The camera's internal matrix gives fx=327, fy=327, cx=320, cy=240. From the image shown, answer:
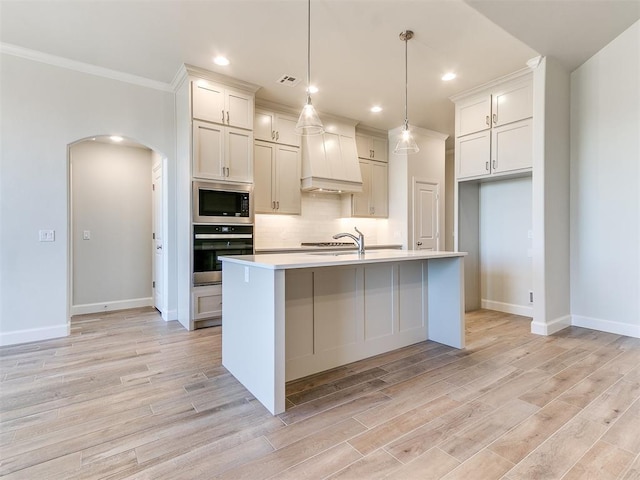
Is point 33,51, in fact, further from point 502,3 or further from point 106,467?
point 502,3

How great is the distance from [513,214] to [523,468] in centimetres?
364

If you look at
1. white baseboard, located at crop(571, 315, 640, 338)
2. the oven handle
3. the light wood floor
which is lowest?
the light wood floor

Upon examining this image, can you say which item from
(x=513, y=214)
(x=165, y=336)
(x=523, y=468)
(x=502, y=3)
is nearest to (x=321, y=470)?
(x=523, y=468)

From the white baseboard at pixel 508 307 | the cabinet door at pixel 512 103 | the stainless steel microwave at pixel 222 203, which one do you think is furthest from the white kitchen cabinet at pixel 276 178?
the white baseboard at pixel 508 307

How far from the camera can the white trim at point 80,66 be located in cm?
321

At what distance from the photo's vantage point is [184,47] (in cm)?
321

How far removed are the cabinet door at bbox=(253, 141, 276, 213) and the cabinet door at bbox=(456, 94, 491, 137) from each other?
256 cm

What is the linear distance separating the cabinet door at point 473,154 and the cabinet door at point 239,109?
9.02 feet

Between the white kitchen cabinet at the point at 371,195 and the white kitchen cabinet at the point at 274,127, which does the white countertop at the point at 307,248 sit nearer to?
the white kitchen cabinet at the point at 371,195

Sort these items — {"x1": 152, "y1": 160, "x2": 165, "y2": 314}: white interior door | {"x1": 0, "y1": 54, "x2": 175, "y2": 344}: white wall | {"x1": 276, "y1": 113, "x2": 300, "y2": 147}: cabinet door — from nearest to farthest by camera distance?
{"x1": 0, "y1": 54, "x2": 175, "y2": 344}: white wall < {"x1": 152, "y1": 160, "x2": 165, "y2": 314}: white interior door < {"x1": 276, "y1": 113, "x2": 300, "y2": 147}: cabinet door

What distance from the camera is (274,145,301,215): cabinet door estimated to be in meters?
4.64

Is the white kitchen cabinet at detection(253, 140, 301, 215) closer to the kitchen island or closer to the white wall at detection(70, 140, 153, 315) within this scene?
the white wall at detection(70, 140, 153, 315)

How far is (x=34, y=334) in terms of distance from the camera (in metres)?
3.32

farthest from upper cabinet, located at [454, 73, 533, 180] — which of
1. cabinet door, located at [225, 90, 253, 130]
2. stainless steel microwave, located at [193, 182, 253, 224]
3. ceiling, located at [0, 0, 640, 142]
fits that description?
stainless steel microwave, located at [193, 182, 253, 224]
